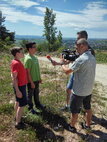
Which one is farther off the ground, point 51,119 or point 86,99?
point 86,99

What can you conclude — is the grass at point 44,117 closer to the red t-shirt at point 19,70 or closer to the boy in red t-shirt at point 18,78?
the boy in red t-shirt at point 18,78

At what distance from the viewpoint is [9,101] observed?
5555 mm

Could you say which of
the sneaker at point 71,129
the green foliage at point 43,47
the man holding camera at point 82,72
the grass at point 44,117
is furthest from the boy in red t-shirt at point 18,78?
the green foliage at point 43,47

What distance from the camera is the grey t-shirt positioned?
3.40 m

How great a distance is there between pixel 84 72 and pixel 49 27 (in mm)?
41760

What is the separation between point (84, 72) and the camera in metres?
3.50

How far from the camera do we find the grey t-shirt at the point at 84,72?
340 centimetres

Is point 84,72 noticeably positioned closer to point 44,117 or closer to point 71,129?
point 71,129

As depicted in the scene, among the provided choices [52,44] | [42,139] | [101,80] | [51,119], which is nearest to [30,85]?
[51,119]

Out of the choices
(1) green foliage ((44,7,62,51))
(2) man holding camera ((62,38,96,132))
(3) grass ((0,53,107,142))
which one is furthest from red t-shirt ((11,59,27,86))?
(1) green foliage ((44,7,62,51))

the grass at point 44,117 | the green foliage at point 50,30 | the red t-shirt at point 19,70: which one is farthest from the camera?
the green foliage at point 50,30

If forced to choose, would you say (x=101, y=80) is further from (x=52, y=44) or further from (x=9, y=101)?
(x=52, y=44)

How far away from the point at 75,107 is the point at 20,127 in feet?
4.10

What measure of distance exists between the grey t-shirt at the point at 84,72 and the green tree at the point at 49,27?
40204 mm
